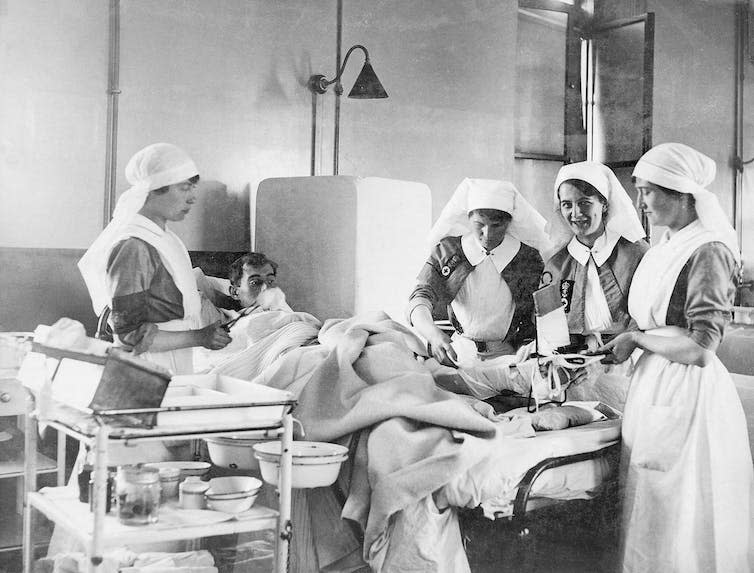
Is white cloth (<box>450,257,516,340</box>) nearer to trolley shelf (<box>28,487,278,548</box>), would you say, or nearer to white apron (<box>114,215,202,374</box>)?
white apron (<box>114,215,202,374</box>)

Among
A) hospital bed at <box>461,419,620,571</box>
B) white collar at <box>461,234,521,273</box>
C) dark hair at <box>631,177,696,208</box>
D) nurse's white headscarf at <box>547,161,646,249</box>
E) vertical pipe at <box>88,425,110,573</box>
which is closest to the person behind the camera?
vertical pipe at <box>88,425,110,573</box>

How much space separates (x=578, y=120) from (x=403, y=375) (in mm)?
1247

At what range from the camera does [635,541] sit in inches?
121

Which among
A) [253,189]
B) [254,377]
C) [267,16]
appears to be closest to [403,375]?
[254,377]

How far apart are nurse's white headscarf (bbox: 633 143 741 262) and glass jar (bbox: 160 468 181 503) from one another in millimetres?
1893

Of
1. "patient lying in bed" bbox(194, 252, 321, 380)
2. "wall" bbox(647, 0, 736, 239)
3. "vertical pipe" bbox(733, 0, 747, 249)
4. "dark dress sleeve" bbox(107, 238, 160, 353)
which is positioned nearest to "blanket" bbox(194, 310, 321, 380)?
"patient lying in bed" bbox(194, 252, 321, 380)

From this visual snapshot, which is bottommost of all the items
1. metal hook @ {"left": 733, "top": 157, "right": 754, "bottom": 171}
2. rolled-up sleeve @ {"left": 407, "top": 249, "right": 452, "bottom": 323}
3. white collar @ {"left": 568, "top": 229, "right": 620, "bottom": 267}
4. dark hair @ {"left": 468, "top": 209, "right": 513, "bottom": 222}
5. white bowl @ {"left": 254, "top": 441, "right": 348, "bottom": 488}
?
white bowl @ {"left": 254, "top": 441, "right": 348, "bottom": 488}

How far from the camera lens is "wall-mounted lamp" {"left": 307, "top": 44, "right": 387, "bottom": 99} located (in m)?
3.53

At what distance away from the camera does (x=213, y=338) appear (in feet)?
10.4

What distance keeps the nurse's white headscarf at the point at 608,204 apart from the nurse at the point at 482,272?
2.6 inches

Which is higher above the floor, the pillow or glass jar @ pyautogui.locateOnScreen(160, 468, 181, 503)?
the pillow

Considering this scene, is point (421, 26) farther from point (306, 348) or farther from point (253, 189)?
point (306, 348)

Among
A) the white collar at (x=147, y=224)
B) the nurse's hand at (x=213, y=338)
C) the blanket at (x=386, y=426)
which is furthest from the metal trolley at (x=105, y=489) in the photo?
the white collar at (x=147, y=224)

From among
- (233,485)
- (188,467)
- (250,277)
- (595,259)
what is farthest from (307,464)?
(595,259)
